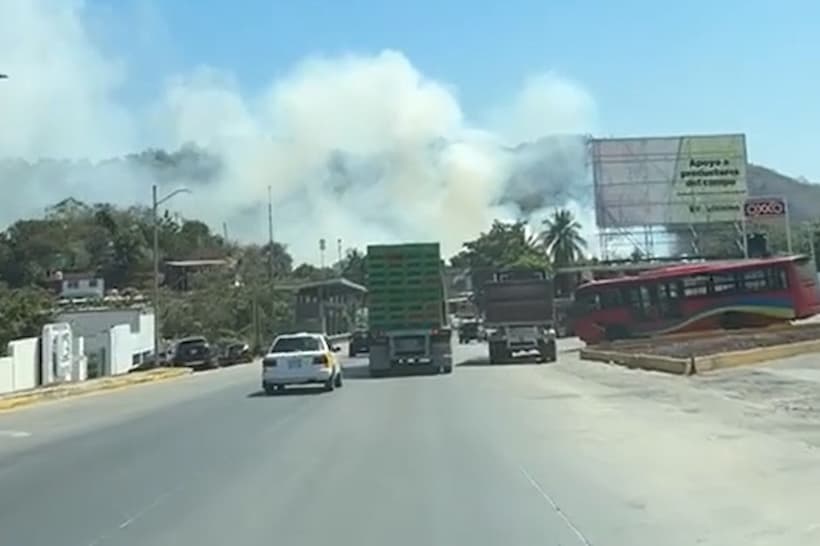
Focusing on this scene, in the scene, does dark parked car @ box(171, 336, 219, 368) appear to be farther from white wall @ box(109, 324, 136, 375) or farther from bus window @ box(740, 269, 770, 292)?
bus window @ box(740, 269, 770, 292)

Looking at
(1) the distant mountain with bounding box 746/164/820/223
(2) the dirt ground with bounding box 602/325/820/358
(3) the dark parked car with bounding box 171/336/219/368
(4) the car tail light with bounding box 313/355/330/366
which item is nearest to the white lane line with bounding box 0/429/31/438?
(4) the car tail light with bounding box 313/355/330/366

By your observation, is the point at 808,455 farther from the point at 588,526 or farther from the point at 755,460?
the point at 588,526

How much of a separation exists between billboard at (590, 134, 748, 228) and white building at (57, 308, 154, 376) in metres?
29.1

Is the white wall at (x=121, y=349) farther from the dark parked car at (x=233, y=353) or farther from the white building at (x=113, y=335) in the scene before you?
the dark parked car at (x=233, y=353)

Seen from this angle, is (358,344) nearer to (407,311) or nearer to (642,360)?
(407,311)

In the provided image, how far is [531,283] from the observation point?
1906 inches

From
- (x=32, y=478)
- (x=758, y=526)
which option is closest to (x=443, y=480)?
(x=758, y=526)

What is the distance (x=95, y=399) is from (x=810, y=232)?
282ft

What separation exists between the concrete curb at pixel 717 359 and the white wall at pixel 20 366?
2347 centimetres

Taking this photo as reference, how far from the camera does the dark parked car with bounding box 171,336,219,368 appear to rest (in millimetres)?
66500

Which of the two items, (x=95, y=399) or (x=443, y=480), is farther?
(x=95, y=399)

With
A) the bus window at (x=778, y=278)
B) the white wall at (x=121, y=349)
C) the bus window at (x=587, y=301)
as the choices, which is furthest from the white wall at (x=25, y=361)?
the bus window at (x=778, y=278)

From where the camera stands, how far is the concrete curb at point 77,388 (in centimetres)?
3800

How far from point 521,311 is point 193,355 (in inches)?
963
